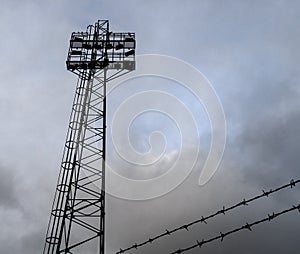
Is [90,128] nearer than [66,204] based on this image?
No

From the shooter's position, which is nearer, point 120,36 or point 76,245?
point 76,245

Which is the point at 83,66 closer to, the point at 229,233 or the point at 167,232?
the point at 167,232

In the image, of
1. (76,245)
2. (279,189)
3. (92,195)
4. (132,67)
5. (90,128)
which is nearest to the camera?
(279,189)

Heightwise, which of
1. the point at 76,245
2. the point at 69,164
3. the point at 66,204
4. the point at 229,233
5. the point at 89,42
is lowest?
the point at 229,233

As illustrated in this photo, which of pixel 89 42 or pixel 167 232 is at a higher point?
pixel 89 42

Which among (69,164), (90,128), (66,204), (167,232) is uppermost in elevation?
(90,128)

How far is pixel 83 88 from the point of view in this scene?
32781mm

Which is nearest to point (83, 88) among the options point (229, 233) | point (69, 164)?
point (69, 164)

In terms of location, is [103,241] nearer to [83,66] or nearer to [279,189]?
[83,66]

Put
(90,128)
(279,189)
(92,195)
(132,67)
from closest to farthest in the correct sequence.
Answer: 1. (279,189)
2. (92,195)
3. (90,128)
4. (132,67)

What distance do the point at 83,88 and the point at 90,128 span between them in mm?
3208

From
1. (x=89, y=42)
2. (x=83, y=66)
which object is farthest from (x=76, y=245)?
(x=89, y=42)

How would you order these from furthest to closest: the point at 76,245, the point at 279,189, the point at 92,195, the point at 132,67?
the point at 132,67 < the point at 92,195 < the point at 76,245 < the point at 279,189

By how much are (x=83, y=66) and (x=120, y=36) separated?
3.84 m
